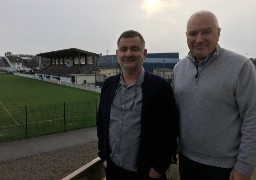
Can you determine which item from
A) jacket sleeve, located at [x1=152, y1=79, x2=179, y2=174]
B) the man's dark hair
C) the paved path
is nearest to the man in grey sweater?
Result: jacket sleeve, located at [x1=152, y1=79, x2=179, y2=174]

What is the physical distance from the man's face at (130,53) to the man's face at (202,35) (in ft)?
1.69

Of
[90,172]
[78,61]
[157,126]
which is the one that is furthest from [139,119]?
[78,61]

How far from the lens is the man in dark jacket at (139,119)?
2984mm

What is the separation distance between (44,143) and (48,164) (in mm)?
2948

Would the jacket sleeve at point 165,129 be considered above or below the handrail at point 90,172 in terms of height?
above

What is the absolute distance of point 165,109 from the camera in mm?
2963

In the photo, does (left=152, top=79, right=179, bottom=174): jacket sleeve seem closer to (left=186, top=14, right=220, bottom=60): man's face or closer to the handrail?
(left=186, top=14, right=220, bottom=60): man's face

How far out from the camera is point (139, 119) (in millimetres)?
3018

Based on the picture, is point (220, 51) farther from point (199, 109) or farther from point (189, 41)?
point (199, 109)

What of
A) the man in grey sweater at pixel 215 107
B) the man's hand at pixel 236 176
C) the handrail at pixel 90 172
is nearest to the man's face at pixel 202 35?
the man in grey sweater at pixel 215 107

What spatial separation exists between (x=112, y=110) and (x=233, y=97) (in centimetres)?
124

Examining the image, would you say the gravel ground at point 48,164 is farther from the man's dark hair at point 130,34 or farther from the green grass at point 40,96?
the green grass at point 40,96

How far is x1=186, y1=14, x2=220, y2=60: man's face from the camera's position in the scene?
2814mm

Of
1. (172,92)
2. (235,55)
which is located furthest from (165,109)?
(235,55)
